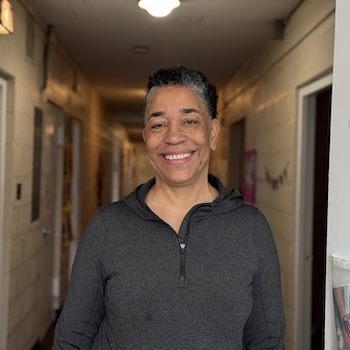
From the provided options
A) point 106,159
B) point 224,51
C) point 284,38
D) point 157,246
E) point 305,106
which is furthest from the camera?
point 106,159

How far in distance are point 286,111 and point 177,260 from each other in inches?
89.7

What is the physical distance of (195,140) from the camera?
4.31 feet

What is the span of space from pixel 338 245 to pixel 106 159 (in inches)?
301

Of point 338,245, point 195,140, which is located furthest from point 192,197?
point 338,245

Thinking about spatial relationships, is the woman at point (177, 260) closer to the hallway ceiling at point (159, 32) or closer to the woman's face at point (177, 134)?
the woman's face at point (177, 134)

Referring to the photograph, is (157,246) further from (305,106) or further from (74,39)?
(74,39)

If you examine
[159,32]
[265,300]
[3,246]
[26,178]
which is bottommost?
[3,246]

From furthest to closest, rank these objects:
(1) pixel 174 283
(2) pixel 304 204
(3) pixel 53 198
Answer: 1. (3) pixel 53 198
2. (2) pixel 304 204
3. (1) pixel 174 283

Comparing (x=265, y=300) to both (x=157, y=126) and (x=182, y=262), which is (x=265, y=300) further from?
(x=157, y=126)

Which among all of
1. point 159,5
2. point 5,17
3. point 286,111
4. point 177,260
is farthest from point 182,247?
point 286,111

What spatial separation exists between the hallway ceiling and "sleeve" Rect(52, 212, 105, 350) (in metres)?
2.03

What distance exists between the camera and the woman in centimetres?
124

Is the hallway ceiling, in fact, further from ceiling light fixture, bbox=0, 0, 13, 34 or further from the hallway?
ceiling light fixture, bbox=0, 0, 13, 34

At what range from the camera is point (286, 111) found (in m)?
3.34
